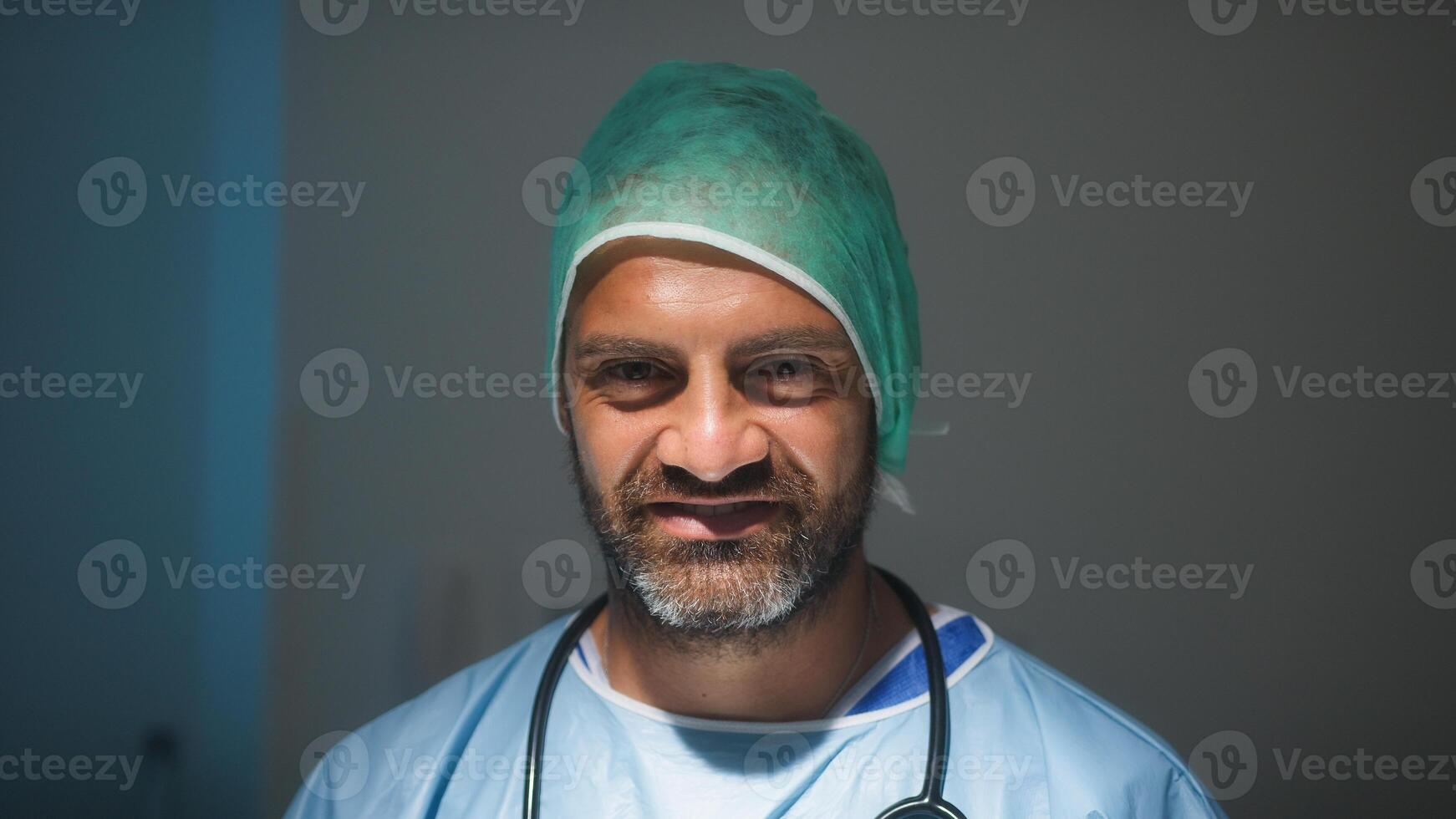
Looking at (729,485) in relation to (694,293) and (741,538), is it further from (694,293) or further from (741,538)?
(694,293)

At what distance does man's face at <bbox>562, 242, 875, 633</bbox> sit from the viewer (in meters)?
1.24

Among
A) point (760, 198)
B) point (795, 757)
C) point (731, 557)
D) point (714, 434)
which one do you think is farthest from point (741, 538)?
point (760, 198)

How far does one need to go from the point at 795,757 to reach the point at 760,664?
0.13m

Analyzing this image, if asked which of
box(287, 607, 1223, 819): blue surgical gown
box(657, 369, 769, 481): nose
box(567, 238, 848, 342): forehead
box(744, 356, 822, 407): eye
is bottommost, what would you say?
box(287, 607, 1223, 819): blue surgical gown

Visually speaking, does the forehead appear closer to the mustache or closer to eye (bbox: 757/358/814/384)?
eye (bbox: 757/358/814/384)

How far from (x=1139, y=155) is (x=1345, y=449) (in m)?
0.71

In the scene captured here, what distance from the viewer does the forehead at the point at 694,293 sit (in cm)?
124

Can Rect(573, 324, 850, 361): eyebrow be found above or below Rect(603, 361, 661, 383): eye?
above

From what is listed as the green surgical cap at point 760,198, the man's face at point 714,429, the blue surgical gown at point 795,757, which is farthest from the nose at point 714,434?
the blue surgical gown at point 795,757

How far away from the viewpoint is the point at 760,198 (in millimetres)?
1286

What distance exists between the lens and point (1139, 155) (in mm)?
2033

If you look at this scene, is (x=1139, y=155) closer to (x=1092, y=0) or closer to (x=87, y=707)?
(x=1092, y=0)

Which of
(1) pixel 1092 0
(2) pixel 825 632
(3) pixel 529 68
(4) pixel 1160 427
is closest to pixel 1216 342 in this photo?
(4) pixel 1160 427

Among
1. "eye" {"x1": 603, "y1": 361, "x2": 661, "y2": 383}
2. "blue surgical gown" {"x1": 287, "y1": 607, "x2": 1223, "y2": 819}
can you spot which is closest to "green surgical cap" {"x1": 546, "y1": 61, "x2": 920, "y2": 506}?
"eye" {"x1": 603, "y1": 361, "x2": 661, "y2": 383}
